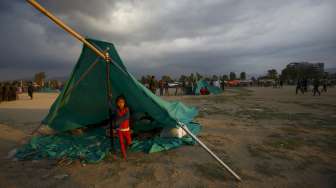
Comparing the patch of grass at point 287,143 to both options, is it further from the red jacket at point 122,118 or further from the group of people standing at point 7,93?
the group of people standing at point 7,93

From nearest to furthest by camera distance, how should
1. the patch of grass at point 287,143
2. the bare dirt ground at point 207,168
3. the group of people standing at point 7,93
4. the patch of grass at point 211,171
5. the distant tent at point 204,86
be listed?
the bare dirt ground at point 207,168, the patch of grass at point 211,171, the patch of grass at point 287,143, the group of people standing at point 7,93, the distant tent at point 204,86

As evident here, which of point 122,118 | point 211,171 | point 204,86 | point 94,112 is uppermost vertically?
point 204,86

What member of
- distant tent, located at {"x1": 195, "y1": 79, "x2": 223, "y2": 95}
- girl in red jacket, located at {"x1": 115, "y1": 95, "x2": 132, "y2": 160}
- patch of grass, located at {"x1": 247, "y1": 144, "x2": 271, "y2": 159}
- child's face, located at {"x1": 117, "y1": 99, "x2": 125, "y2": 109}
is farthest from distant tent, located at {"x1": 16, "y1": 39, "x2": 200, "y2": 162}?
distant tent, located at {"x1": 195, "y1": 79, "x2": 223, "y2": 95}

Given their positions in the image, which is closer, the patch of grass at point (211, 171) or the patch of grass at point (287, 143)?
the patch of grass at point (211, 171)

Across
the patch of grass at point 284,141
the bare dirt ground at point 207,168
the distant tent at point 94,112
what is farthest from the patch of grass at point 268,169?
the distant tent at point 94,112

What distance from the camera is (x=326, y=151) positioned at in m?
3.90

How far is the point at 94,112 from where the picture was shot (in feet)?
18.1

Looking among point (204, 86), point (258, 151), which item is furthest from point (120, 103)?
point (204, 86)

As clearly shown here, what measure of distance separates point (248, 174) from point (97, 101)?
14.2ft

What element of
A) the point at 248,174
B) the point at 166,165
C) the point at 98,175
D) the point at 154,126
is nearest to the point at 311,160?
the point at 248,174

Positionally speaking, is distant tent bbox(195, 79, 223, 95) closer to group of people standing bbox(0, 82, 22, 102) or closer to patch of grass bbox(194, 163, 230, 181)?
patch of grass bbox(194, 163, 230, 181)

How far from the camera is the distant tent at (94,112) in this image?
157 inches

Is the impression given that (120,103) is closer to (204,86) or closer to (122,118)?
(122,118)

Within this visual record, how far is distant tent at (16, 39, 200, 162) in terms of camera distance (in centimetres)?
400
